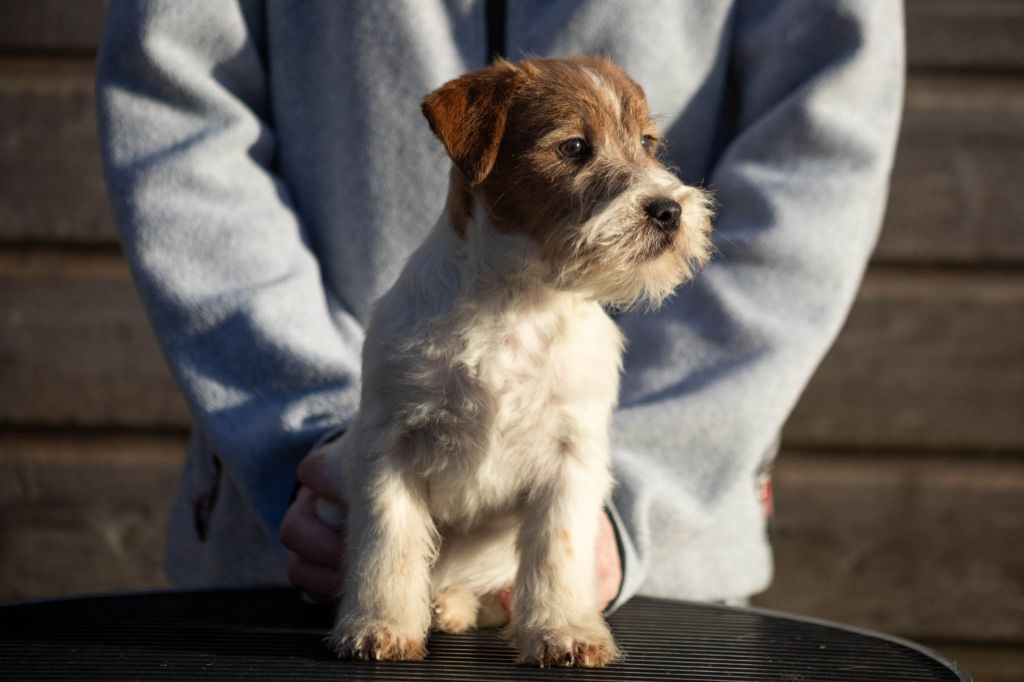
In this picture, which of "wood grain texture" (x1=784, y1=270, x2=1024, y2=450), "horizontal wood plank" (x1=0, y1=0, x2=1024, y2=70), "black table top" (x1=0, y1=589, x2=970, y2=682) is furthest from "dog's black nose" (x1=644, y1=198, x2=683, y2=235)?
"horizontal wood plank" (x1=0, y1=0, x2=1024, y2=70)

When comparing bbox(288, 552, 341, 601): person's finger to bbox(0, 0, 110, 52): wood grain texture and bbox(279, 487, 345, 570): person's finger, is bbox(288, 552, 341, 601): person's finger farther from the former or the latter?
bbox(0, 0, 110, 52): wood grain texture

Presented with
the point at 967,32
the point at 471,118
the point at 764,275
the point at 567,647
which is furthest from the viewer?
the point at 967,32

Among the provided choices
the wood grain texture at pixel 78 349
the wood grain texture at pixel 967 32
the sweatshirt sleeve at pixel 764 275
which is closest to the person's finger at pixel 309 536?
the sweatshirt sleeve at pixel 764 275

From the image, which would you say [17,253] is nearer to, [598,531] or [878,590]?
[598,531]

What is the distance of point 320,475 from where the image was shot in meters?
1.75

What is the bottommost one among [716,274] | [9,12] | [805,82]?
[9,12]

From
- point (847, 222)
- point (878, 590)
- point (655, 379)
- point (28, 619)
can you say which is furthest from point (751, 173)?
point (878, 590)

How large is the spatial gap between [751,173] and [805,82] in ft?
0.69

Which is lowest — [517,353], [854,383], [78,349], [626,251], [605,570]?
[78,349]

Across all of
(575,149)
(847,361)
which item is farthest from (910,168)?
(575,149)

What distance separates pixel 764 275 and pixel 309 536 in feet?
3.07

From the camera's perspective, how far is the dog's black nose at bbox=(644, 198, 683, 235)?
4.97ft

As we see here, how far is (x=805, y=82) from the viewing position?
211cm

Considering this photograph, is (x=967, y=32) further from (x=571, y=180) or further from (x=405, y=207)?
(x=571, y=180)
